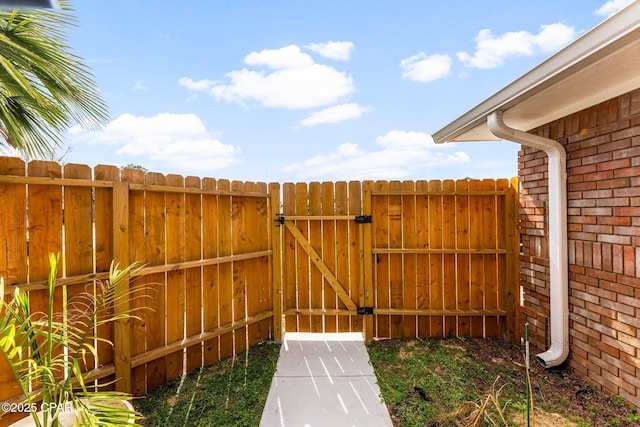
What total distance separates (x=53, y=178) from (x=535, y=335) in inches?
177

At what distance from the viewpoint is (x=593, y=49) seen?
1663 millimetres

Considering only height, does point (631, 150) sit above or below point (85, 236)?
above

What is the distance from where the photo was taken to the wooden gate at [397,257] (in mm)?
3641

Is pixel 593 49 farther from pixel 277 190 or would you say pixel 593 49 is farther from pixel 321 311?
pixel 321 311

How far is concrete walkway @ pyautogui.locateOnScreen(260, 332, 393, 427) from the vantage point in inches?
88.4

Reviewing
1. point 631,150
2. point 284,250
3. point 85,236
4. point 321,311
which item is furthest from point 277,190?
point 631,150

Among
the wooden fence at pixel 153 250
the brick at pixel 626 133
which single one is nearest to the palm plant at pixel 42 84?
the wooden fence at pixel 153 250

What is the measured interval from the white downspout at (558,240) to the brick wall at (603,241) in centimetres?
6

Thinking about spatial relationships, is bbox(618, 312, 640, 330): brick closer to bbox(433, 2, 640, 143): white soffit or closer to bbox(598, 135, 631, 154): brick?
bbox(598, 135, 631, 154): brick

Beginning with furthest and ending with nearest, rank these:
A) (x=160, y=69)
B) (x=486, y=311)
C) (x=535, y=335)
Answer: (x=160, y=69) < (x=486, y=311) < (x=535, y=335)

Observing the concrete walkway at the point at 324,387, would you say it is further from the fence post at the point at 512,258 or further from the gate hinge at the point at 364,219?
the fence post at the point at 512,258

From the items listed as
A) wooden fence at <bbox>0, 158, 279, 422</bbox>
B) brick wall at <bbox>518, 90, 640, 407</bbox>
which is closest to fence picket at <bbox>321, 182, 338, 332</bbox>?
wooden fence at <bbox>0, 158, 279, 422</bbox>

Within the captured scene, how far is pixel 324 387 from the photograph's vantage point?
2680mm

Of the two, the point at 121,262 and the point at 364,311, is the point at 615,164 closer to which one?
the point at 364,311
